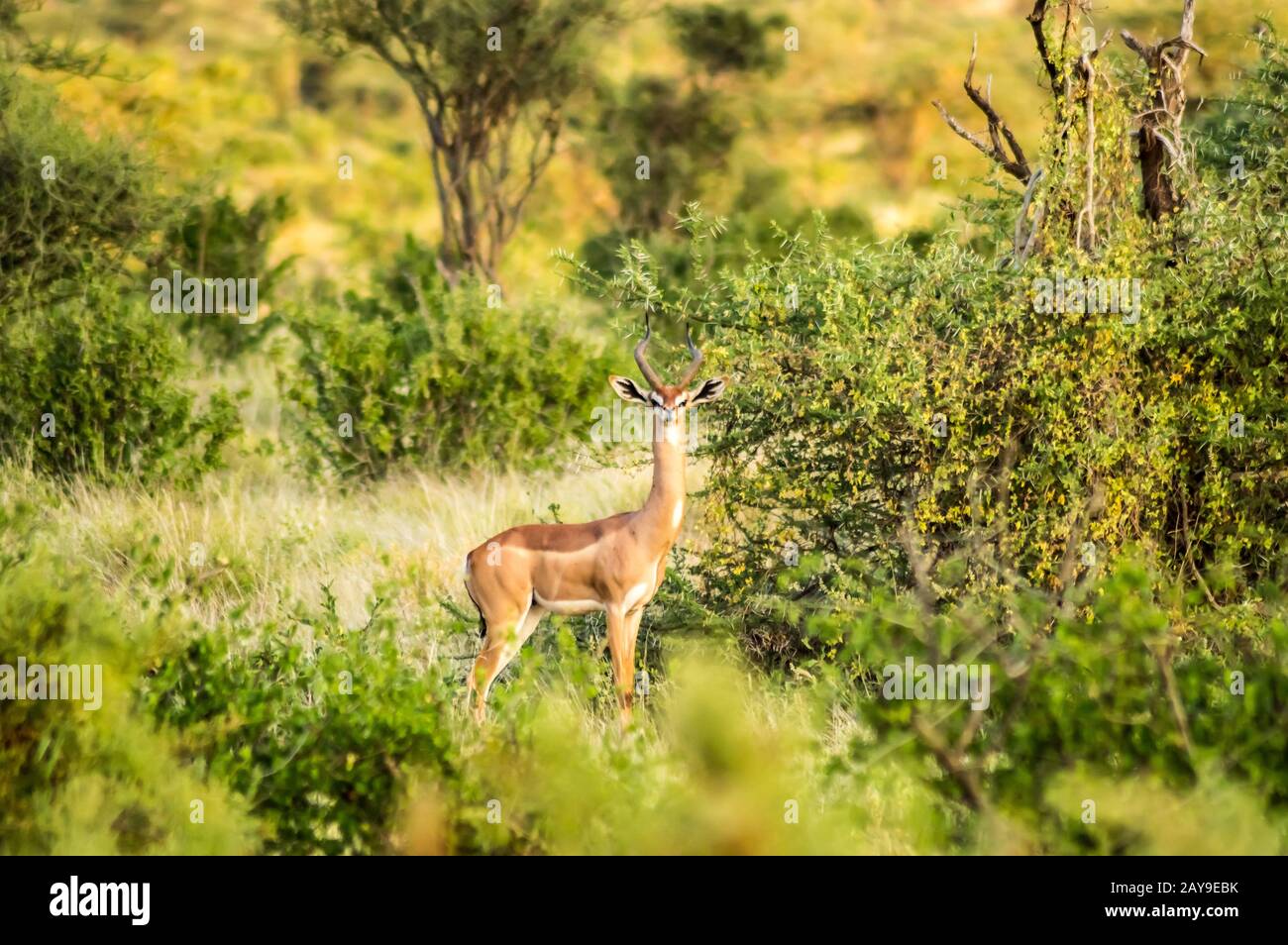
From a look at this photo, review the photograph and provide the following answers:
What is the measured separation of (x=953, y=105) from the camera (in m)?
39.2

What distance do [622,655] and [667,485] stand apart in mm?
646

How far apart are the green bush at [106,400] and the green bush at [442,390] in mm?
698

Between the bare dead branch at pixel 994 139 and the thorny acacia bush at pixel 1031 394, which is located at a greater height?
the bare dead branch at pixel 994 139

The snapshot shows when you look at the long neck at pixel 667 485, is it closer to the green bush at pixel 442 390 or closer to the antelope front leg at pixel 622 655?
the antelope front leg at pixel 622 655

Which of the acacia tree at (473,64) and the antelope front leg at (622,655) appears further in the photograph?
the acacia tree at (473,64)

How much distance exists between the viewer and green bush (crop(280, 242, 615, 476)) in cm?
1093

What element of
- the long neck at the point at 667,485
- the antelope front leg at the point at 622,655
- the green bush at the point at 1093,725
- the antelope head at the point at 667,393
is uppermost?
the antelope head at the point at 667,393

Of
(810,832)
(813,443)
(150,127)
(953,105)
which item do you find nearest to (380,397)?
(150,127)

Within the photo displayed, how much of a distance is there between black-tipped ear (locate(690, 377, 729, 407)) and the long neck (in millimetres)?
110

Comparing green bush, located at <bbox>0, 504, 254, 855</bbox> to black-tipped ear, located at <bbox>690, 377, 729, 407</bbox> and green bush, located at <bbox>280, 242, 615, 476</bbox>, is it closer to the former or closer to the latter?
black-tipped ear, located at <bbox>690, 377, 729, 407</bbox>

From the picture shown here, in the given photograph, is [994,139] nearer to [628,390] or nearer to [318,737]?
[628,390]

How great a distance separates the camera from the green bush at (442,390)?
10930mm

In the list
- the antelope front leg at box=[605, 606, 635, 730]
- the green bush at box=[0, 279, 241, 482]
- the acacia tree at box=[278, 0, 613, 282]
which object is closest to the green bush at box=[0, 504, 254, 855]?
the antelope front leg at box=[605, 606, 635, 730]

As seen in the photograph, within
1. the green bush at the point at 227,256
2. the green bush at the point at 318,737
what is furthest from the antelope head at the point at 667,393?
the green bush at the point at 227,256
